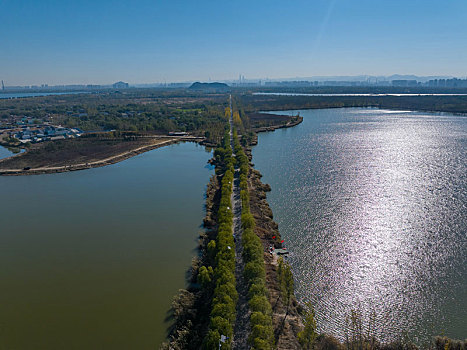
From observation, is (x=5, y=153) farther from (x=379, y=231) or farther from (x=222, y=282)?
(x=379, y=231)

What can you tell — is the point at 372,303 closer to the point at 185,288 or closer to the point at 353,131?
the point at 185,288

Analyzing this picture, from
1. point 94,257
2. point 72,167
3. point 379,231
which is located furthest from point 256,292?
point 72,167

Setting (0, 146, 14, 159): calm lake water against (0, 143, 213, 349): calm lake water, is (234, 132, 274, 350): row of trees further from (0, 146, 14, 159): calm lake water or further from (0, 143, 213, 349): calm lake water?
(0, 146, 14, 159): calm lake water

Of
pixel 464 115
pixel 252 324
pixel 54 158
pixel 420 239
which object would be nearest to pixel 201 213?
pixel 252 324

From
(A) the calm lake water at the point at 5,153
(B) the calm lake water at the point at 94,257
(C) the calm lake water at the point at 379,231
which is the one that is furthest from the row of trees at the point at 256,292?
(A) the calm lake water at the point at 5,153

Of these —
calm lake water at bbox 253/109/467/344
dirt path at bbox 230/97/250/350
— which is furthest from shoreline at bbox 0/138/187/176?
dirt path at bbox 230/97/250/350
